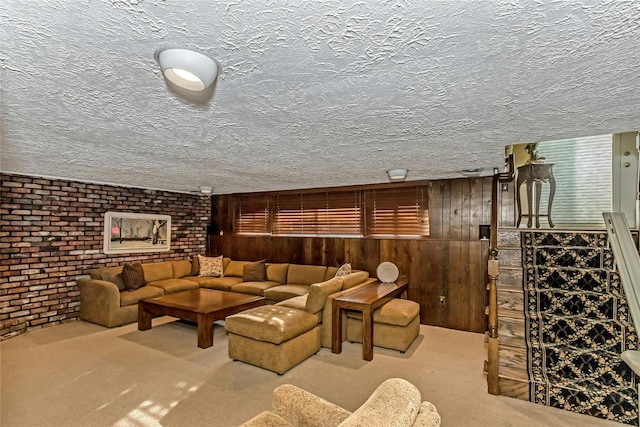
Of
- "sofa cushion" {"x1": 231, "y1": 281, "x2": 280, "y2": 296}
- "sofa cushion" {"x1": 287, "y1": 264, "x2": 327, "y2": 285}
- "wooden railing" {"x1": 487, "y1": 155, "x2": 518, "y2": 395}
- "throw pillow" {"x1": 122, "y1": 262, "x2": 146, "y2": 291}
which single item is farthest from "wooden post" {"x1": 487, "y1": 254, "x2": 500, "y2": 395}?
"throw pillow" {"x1": 122, "y1": 262, "x2": 146, "y2": 291}

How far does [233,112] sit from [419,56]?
114cm

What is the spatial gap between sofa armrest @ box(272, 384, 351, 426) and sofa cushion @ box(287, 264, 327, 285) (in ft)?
11.9

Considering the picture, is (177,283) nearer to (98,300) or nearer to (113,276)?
(113,276)

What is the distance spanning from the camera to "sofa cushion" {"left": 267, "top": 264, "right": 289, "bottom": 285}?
569 cm

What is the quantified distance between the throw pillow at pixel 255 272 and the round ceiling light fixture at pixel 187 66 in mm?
4603

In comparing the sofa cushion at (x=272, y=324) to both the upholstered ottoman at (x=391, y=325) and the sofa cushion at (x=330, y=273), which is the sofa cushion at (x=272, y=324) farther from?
the sofa cushion at (x=330, y=273)

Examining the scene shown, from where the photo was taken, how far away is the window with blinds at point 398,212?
5.02 meters

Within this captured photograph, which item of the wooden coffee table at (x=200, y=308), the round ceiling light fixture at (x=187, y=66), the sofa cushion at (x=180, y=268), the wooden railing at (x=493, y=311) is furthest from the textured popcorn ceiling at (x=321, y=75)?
the sofa cushion at (x=180, y=268)

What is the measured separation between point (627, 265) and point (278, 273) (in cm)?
451

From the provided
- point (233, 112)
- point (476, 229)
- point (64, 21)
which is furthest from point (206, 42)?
point (476, 229)

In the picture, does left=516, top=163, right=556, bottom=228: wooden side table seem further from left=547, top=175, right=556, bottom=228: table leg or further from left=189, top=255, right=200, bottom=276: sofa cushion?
left=189, top=255, right=200, bottom=276: sofa cushion

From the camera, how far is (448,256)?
4.73 metres

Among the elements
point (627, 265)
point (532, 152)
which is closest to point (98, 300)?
point (627, 265)

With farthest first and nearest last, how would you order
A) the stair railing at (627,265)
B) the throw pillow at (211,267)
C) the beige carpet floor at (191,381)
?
the throw pillow at (211,267) → the beige carpet floor at (191,381) → the stair railing at (627,265)
